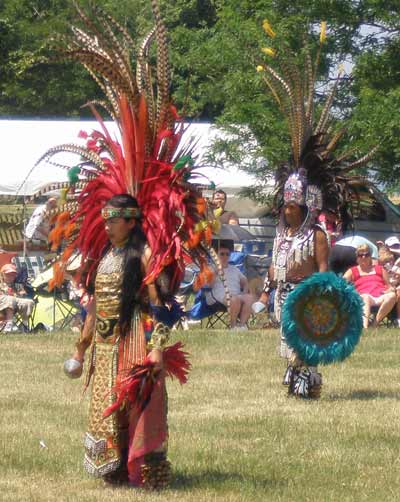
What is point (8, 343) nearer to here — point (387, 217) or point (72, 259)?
point (72, 259)

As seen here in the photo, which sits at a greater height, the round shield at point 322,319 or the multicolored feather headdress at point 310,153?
the multicolored feather headdress at point 310,153

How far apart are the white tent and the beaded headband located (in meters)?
12.2

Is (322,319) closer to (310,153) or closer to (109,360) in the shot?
(310,153)

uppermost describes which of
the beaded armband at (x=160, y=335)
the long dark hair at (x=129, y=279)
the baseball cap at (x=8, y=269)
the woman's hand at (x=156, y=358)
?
the long dark hair at (x=129, y=279)

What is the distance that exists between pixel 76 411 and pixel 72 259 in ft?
7.66

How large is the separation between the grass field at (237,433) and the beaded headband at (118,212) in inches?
56.1

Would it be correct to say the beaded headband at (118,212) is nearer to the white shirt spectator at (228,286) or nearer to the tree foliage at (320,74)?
the white shirt spectator at (228,286)

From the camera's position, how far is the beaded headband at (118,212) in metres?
6.20

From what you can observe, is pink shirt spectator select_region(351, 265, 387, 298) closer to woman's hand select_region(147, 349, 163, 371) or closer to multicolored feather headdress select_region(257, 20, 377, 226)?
multicolored feather headdress select_region(257, 20, 377, 226)

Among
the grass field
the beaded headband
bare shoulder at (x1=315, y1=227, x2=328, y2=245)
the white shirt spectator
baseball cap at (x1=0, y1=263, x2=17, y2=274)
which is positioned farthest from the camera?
baseball cap at (x1=0, y1=263, x2=17, y2=274)

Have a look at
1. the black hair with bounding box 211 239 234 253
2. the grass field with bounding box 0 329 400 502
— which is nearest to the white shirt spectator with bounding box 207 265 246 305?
the black hair with bounding box 211 239 234 253

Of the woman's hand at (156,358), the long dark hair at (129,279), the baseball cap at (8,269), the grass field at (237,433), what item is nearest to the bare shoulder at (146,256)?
the long dark hair at (129,279)

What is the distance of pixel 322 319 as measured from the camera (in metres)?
9.23

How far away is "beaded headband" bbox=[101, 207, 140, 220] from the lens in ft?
20.4
